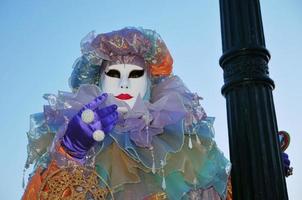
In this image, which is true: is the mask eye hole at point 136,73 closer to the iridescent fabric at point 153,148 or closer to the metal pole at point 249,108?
the iridescent fabric at point 153,148

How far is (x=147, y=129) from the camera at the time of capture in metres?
1.59

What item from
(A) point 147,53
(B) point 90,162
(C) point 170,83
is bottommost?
(B) point 90,162

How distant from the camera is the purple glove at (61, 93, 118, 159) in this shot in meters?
1.45

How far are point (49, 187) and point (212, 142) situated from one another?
71 centimetres

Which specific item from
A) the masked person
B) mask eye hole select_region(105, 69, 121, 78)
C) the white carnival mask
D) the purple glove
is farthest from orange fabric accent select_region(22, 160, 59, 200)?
mask eye hole select_region(105, 69, 121, 78)

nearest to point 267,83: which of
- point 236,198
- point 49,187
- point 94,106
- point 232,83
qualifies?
point 232,83

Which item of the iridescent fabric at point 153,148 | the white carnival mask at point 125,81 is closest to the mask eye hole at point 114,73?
the white carnival mask at point 125,81

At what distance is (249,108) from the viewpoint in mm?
1445

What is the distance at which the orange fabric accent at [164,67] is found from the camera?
205cm

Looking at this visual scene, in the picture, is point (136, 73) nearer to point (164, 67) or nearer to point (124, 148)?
point (164, 67)

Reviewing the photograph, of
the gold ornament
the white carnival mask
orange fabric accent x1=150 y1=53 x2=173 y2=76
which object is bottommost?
the gold ornament

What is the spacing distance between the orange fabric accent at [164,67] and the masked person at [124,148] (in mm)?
197

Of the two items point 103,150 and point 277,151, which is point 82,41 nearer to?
point 103,150

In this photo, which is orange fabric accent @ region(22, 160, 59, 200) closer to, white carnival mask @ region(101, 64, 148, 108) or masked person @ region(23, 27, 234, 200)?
masked person @ region(23, 27, 234, 200)
